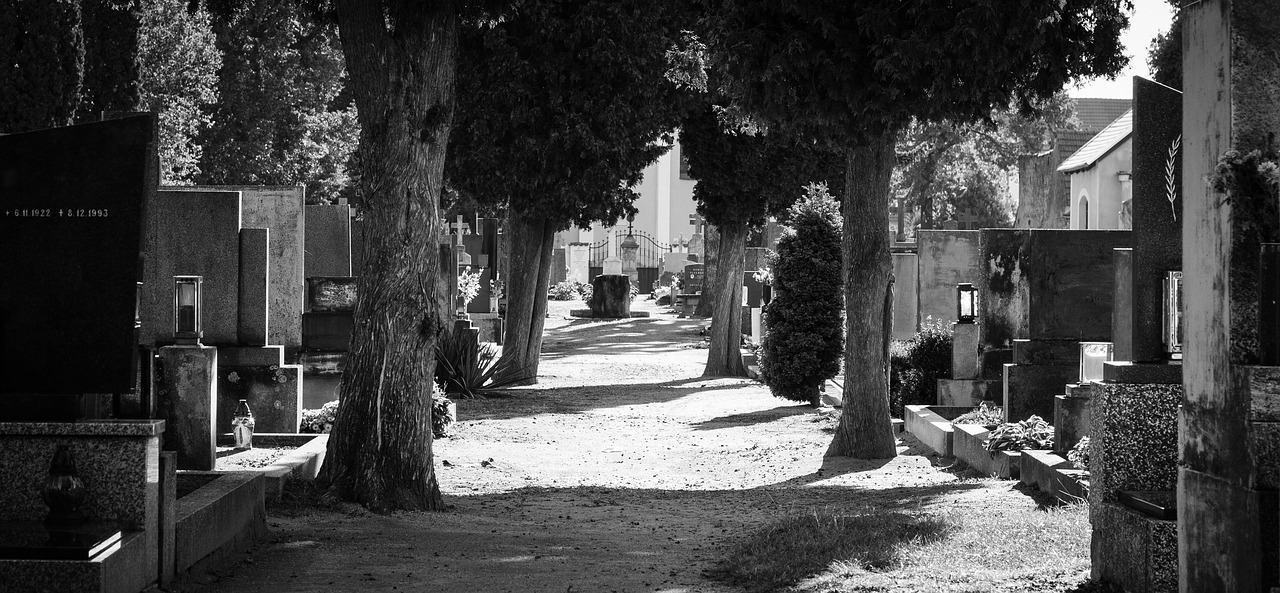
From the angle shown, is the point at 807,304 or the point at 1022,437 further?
the point at 807,304

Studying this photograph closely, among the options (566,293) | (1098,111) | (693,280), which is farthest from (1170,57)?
(1098,111)

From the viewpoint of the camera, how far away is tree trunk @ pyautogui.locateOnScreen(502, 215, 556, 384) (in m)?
19.8

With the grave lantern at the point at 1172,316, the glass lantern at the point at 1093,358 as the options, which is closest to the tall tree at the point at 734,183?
the glass lantern at the point at 1093,358

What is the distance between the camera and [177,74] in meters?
24.4

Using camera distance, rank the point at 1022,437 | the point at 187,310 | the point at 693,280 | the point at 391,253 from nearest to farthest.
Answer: the point at 391,253
the point at 187,310
the point at 1022,437
the point at 693,280

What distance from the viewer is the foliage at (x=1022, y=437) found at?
31.6 feet

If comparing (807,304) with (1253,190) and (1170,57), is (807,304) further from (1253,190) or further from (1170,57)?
(1253,190)

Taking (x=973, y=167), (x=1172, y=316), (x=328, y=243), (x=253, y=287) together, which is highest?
(x=973, y=167)

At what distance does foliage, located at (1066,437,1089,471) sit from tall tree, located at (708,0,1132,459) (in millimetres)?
2833

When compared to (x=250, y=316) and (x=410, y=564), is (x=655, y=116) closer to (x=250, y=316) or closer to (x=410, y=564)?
(x=250, y=316)

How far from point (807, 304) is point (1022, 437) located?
586 cm

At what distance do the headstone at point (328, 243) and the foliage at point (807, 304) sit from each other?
5.40 m

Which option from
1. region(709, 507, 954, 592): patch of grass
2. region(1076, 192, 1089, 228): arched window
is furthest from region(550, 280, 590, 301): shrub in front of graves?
region(709, 507, 954, 592): patch of grass

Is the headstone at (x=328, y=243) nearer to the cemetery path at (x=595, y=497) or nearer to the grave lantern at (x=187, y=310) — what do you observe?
the cemetery path at (x=595, y=497)
